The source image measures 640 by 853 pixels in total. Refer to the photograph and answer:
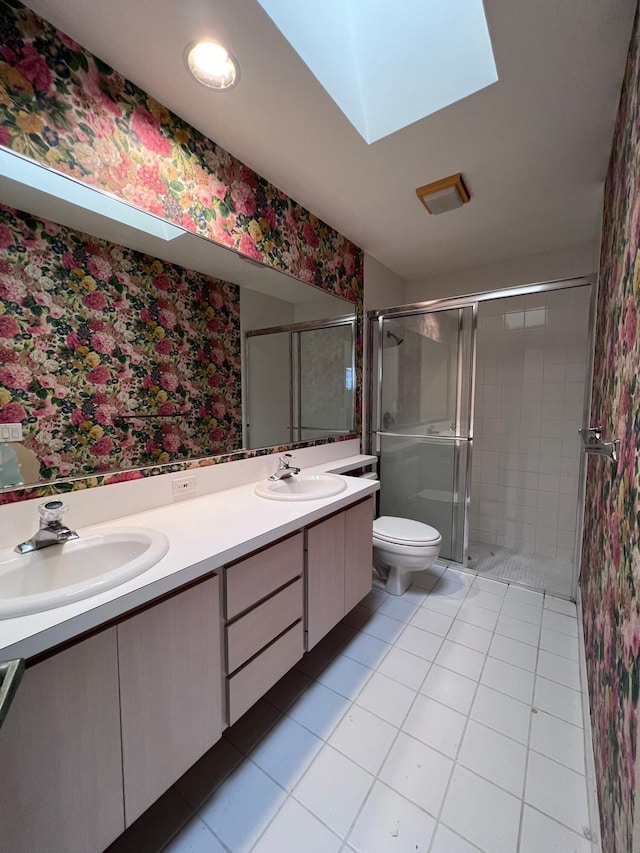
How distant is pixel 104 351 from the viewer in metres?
1.25

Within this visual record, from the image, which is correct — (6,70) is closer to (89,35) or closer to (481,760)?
(89,35)

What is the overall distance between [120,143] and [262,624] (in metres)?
1.78

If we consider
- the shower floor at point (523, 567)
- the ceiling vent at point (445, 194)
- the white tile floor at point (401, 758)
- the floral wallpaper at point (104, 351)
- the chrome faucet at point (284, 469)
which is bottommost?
the white tile floor at point (401, 758)

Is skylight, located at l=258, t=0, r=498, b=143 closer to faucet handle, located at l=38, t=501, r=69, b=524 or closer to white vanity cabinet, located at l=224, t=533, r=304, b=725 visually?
faucet handle, located at l=38, t=501, r=69, b=524

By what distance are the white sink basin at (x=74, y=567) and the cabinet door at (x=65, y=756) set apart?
113mm

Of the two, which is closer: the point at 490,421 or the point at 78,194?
the point at 78,194

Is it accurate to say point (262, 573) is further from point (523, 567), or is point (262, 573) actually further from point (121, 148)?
point (523, 567)

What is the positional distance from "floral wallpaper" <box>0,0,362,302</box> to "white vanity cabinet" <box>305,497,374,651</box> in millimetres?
1403

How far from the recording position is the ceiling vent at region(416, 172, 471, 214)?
1786 millimetres

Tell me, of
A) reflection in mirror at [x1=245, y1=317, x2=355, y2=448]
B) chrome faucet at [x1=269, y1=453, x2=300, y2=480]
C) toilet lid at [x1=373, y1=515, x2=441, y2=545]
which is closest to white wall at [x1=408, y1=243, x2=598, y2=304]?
reflection in mirror at [x1=245, y1=317, x2=355, y2=448]

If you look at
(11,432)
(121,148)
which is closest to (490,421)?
(121,148)

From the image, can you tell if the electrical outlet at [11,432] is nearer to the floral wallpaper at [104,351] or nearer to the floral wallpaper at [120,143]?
the floral wallpaper at [104,351]

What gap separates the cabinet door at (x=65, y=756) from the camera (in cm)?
67

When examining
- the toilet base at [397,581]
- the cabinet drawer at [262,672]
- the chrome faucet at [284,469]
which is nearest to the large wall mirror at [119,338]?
the chrome faucet at [284,469]
